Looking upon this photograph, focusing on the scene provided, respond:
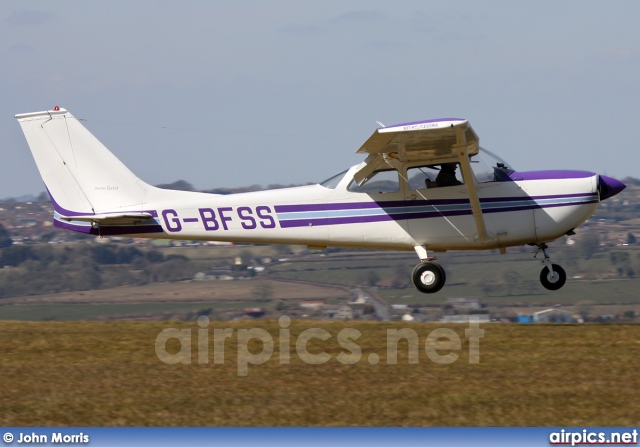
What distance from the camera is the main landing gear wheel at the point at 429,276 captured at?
1316cm

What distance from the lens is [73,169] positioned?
13.5 m

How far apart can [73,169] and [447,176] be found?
531 centimetres

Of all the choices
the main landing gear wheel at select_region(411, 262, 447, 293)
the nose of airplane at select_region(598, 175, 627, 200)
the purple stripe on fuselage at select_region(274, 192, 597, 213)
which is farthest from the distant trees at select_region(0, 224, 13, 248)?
the nose of airplane at select_region(598, 175, 627, 200)

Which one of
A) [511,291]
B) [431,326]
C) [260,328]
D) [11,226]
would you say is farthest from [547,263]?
[11,226]

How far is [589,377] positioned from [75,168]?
8127 mm

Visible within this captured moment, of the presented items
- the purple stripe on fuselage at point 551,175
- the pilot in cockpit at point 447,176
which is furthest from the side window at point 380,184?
the purple stripe on fuselage at point 551,175

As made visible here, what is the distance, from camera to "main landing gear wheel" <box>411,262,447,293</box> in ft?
43.2

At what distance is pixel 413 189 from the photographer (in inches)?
506

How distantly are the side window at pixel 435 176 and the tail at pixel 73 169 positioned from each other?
392 cm

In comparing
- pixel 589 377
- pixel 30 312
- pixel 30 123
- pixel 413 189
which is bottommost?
pixel 30 312

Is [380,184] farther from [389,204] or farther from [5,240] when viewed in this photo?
[5,240]

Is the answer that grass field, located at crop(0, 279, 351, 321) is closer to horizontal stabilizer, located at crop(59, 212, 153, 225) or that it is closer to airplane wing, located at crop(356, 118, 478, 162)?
horizontal stabilizer, located at crop(59, 212, 153, 225)

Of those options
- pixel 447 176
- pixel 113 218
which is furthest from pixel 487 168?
pixel 113 218

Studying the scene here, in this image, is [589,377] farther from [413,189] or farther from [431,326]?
[413,189]
